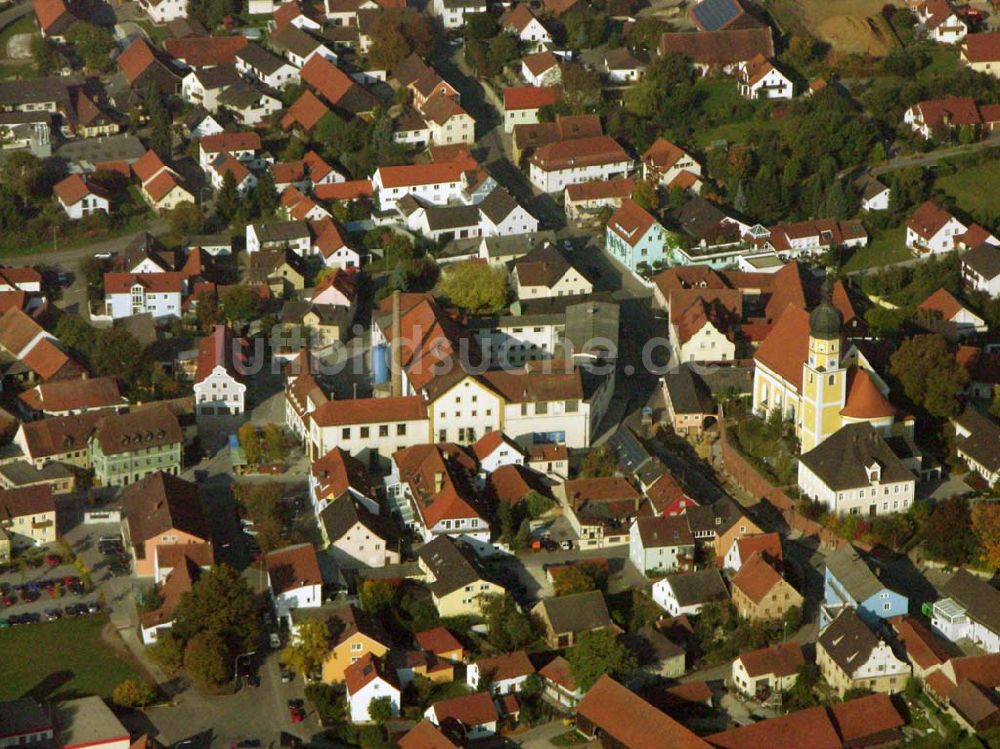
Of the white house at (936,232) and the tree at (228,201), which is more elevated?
the tree at (228,201)

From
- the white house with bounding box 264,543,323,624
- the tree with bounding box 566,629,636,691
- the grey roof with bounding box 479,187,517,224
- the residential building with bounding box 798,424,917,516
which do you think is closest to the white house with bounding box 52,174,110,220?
the grey roof with bounding box 479,187,517,224

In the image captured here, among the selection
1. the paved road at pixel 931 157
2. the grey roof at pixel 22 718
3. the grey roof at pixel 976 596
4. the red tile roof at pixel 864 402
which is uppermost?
the red tile roof at pixel 864 402

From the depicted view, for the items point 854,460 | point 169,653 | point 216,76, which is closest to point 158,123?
point 216,76

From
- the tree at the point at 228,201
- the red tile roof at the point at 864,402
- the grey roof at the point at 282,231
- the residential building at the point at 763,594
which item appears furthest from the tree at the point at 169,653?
the tree at the point at 228,201

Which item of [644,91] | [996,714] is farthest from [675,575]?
[644,91]

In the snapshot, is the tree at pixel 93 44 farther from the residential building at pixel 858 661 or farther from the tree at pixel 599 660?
the residential building at pixel 858 661

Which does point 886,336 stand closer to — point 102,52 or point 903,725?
point 903,725

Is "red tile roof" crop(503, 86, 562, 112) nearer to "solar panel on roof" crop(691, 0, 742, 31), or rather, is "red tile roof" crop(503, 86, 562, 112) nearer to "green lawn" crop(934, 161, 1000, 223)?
"solar panel on roof" crop(691, 0, 742, 31)
